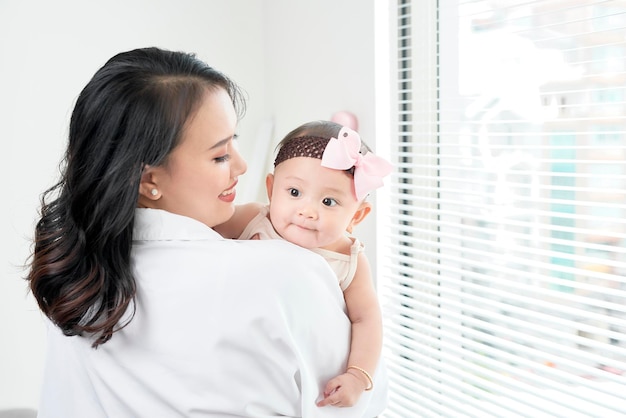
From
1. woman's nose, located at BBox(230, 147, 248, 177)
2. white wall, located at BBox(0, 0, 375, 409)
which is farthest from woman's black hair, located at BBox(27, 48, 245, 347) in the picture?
white wall, located at BBox(0, 0, 375, 409)

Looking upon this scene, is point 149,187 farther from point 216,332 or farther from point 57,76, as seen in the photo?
point 57,76

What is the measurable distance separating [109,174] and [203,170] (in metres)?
0.16

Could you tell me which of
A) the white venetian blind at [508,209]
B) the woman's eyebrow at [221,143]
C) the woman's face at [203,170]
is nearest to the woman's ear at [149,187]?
the woman's face at [203,170]

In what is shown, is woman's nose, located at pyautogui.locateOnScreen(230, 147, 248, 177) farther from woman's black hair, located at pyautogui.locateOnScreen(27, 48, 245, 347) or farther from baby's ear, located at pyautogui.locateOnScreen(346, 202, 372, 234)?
baby's ear, located at pyautogui.locateOnScreen(346, 202, 372, 234)

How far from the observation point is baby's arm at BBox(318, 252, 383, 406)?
3.77 ft

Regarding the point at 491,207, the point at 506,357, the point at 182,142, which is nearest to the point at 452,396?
the point at 506,357

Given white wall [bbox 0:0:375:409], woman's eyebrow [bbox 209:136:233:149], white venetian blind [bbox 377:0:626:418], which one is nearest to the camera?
woman's eyebrow [bbox 209:136:233:149]

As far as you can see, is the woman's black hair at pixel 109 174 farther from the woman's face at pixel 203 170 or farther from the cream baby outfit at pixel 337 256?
the cream baby outfit at pixel 337 256

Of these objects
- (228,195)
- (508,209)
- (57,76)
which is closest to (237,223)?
(228,195)

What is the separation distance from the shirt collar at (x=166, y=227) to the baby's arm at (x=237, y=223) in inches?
11.4

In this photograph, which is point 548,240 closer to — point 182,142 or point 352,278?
point 352,278

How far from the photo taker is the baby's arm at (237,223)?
1.45 metres

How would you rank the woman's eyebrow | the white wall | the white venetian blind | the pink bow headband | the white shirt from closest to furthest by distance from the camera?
the white shirt
the woman's eyebrow
the pink bow headband
the white venetian blind
the white wall

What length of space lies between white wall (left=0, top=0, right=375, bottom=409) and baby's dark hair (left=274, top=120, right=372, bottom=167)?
945 millimetres
